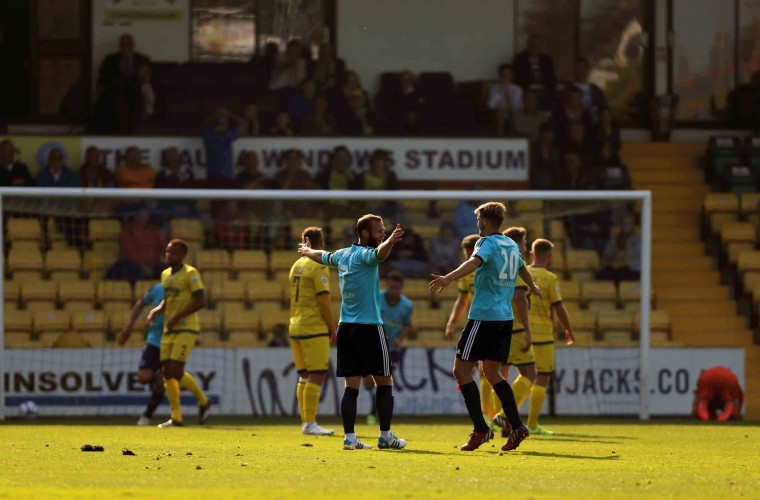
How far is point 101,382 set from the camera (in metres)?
19.3

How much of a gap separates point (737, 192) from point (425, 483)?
15694 mm

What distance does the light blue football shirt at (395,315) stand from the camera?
18688 millimetres

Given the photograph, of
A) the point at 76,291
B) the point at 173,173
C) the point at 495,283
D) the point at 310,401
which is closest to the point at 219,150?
the point at 173,173

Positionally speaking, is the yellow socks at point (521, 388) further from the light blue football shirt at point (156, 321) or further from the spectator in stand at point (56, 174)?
the spectator in stand at point (56, 174)

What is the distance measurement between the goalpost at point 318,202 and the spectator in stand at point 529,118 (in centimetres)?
327

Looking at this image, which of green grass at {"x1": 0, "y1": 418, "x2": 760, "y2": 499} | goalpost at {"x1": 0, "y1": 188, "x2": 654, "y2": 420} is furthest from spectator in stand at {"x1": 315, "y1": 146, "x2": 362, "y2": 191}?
green grass at {"x1": 0, "y1": 418, "x2": 760, "y2": 499}

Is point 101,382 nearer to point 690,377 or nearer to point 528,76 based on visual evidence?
point 690,377

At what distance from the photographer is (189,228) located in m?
20.6

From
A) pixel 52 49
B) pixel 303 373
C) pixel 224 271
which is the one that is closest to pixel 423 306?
pixel 224 271

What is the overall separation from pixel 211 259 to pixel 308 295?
18.8ft

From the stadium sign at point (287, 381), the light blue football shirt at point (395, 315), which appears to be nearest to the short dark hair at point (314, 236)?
the light blue football shirt at point (395, 315)

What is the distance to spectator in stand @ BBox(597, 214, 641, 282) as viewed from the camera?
20.6 m

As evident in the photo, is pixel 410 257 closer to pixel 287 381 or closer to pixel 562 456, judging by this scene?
pixel 287 381

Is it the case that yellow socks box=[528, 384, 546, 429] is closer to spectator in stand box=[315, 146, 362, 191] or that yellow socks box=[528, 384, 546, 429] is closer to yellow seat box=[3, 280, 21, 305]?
spectator in stand box=[315, 146, 362, 191]
